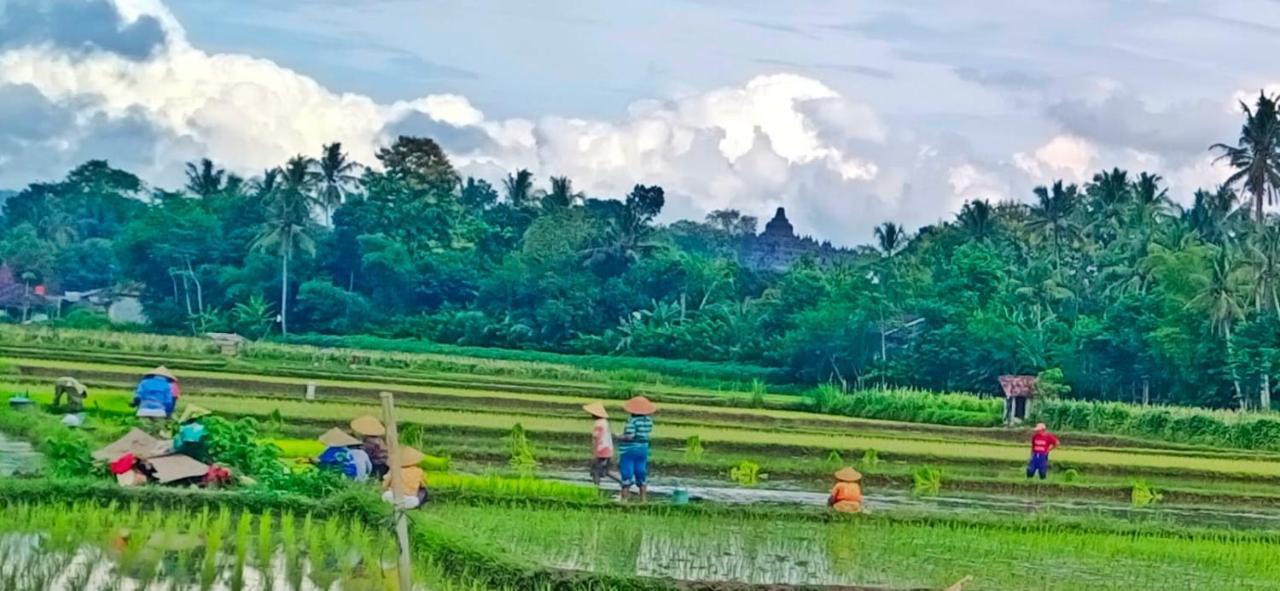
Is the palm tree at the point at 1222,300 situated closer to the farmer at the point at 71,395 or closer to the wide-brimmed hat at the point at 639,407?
the wide-brimmed hat at the point at 639,407

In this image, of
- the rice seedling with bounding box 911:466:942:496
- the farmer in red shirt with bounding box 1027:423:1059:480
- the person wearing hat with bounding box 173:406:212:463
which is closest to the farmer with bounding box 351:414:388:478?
the person wearing hat with bounding box 173:406:212:463

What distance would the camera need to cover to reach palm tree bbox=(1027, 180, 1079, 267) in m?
58.3

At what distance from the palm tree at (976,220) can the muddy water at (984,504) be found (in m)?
38.9

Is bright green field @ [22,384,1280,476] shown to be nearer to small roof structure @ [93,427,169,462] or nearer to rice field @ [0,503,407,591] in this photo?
small roof structure @ [93,427,169,462]

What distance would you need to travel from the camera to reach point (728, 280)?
186 feet

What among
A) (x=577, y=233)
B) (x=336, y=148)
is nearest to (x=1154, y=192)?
(x=577, y=233)

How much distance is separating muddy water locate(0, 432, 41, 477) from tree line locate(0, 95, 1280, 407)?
31.6 m

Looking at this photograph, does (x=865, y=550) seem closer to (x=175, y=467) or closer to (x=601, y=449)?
(x=601, y=449)

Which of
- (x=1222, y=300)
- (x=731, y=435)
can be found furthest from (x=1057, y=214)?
(x=731, y=435)

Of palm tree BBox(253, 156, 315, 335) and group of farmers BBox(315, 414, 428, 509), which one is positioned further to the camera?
Answer: palm tree BBox(253, 156, 315, 335)

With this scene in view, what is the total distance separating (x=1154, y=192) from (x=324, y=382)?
132 ft

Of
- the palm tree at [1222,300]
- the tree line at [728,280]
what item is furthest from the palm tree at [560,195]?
the palm tree at [1222,300]

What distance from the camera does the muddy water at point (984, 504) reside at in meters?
16.1

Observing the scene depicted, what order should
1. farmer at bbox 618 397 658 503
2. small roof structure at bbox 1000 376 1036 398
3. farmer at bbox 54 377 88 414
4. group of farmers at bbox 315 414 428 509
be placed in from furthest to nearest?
small roof structure at bbox 1000 376 1036 398
farmer at bbox 54 377 88 414
farmer at bbox 618 397 658 503
group of farmers at bbox 315 414 428 509
